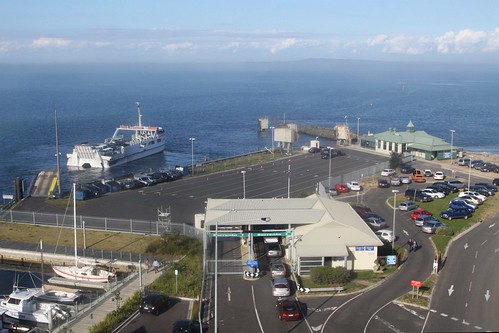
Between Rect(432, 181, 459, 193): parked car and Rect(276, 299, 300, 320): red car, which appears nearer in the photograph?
Rect(276, 299, 300, 320): red car

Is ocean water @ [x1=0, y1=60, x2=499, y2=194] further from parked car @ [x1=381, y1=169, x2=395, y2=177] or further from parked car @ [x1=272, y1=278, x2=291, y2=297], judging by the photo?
parked car @ [x1=272, y1=278, x2=291, y2=297]

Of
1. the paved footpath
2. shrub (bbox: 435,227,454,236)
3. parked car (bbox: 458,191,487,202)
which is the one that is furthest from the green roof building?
the paved footpath

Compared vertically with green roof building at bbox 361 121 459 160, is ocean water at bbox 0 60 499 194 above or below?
below

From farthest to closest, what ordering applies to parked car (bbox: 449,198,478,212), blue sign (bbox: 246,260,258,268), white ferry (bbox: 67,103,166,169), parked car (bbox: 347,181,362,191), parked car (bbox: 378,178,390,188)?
white ferry (bbox: 67,103,166,169) → parked car (bbox: 378,178,390,188) → parked car (bbox: 347,181,362,191) → parked car (bbox: 449,198,478,212) → blue sign (bbox: 246,260,258,268)

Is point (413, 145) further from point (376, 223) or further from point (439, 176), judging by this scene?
point (376, 223)

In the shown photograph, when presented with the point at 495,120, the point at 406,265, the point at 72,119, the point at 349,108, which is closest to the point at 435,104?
the point at 349,108

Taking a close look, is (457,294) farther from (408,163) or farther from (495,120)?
(495,120)
